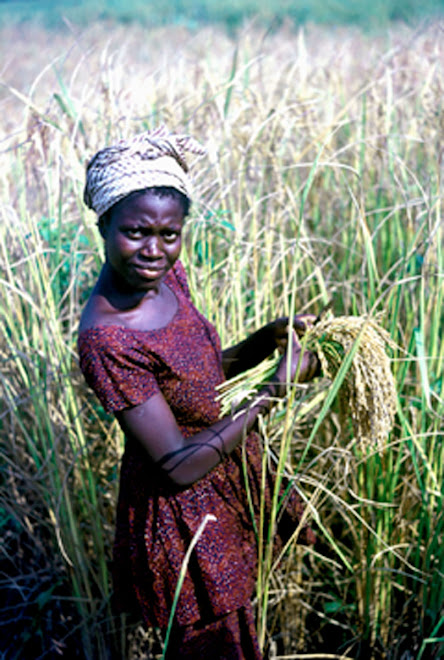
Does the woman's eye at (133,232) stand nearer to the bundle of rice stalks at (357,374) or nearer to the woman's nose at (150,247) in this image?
the woman's nose at (150,247)

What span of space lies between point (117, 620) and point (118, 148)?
1.23 meters

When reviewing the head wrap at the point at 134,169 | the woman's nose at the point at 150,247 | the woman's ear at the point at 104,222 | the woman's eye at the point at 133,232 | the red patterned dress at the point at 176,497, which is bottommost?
the red patterned dress at the point at 176,497

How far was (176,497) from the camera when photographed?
125cm

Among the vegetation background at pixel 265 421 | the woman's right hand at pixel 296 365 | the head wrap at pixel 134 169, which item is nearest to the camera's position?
the head wrap at pixel 134 169

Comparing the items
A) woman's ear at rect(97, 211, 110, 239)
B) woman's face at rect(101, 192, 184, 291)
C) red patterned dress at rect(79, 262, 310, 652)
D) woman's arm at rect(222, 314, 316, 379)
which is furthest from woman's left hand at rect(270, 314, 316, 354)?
woman's ear at rect(97, 211, 110, 239)

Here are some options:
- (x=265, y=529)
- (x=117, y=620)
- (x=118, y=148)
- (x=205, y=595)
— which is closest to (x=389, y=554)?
(x=265, y=529)

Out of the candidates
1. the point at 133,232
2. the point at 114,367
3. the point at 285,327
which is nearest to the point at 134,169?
the point at 133,232

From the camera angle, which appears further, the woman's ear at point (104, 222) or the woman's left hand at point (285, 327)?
the woman's left hand at point (285, 327)

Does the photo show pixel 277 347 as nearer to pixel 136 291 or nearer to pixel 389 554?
pixel 136 291

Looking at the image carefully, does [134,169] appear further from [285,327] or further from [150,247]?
[285,327]

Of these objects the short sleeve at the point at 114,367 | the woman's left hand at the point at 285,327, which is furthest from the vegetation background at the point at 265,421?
the short sleeve at the point at 114,367

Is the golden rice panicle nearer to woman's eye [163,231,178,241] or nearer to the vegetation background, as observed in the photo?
the vegetation background

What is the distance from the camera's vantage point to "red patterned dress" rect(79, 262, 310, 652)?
1.15 m

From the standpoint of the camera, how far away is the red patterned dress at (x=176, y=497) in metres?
Answer: 1.15
